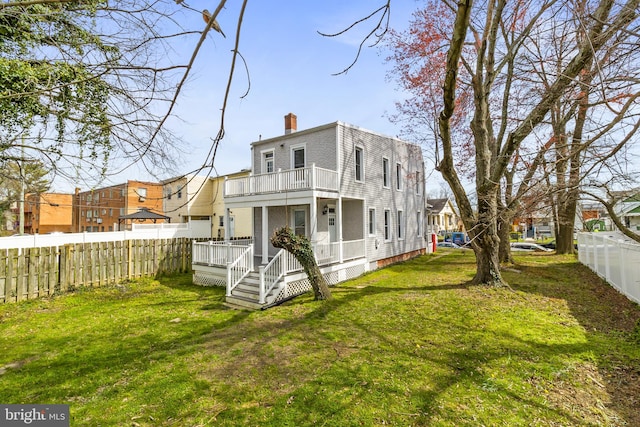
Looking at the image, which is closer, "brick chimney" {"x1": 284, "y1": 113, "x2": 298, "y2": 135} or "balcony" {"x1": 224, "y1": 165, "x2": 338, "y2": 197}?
"balcony" {"x1": 224, "y1": 165, "x2": 338, "y2": 197}

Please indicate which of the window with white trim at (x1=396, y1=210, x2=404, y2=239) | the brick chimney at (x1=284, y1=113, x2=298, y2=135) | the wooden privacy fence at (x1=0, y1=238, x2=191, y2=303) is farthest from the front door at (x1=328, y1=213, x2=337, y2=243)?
the wooden privacy fence at (x1=0, y1=238, x2=191, y2=303)

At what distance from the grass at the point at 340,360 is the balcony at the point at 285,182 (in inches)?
167

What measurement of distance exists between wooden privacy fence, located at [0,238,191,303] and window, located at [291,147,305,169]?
21.8 ft

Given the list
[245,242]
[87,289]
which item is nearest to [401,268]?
[245,242]

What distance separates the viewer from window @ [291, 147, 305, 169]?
46.2ft

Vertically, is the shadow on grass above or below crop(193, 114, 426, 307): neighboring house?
below

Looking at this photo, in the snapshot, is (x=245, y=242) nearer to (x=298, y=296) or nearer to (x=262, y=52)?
(x=298, y=296)

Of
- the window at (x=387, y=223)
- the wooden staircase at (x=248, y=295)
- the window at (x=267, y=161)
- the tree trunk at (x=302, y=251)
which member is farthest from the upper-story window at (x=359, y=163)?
the wooden staircase at (x=248, y=295)

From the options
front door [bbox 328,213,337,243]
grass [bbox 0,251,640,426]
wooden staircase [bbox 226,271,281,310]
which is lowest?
grass [bbox 0,251,640,426]

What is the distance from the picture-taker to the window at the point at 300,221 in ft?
44.3

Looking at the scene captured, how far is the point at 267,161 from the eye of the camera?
1531 cm

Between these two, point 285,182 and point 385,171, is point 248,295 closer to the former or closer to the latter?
point 285,182

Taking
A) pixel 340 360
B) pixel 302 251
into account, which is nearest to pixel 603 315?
pixel 340 360

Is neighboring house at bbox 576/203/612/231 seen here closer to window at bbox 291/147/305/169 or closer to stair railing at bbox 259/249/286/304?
stair railing at bbox 259/249/286/304
